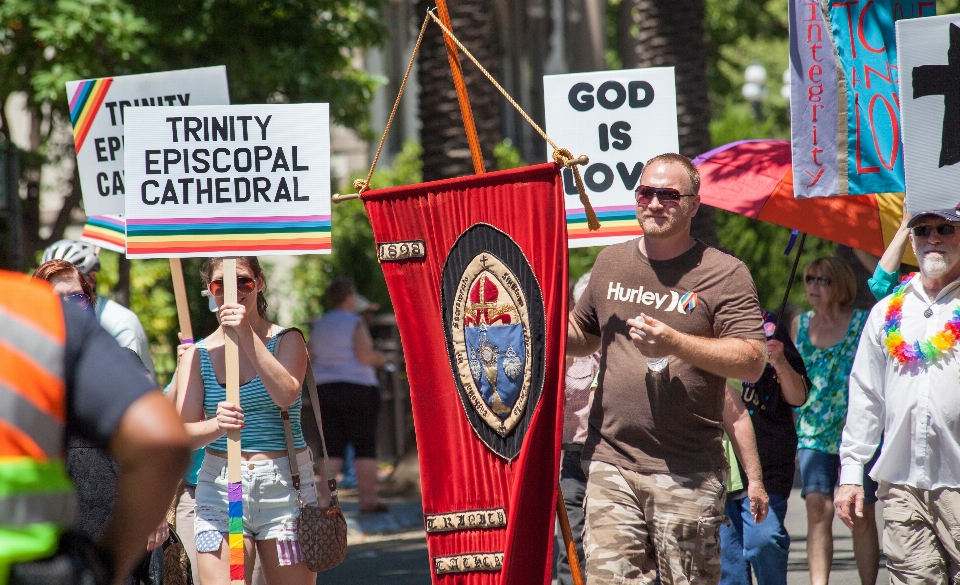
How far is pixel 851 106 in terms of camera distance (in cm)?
561

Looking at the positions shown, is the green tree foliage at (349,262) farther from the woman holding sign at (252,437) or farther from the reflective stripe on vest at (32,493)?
the reflective stripe on vest at (32,493)

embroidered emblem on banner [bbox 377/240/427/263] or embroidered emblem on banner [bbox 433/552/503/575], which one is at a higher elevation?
embroidered emblem on banner [bbox 377/240/427/263]

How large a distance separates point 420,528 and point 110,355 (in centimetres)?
831

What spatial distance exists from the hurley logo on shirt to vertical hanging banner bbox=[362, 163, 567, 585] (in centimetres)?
29

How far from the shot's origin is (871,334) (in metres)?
5.02

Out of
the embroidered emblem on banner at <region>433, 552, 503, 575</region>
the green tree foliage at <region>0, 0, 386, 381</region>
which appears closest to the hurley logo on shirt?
the embroidered emblem on banner at <region>433, 552, 503, 575</region>

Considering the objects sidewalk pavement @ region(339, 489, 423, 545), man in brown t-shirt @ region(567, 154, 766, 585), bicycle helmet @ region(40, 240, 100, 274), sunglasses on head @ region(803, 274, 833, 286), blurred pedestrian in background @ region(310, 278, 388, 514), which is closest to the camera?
man in brown t-shirt @ region(567, 154, 766, 585)

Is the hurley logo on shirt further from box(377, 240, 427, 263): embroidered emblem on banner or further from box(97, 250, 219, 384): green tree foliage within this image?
box(97, 250, 219, 384): green tree foliage

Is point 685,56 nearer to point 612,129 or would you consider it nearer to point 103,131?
point 612,129

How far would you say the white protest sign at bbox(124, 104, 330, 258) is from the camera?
5375mm

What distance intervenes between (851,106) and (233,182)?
2788 millimetres

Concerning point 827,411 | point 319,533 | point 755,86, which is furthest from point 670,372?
point 755,86

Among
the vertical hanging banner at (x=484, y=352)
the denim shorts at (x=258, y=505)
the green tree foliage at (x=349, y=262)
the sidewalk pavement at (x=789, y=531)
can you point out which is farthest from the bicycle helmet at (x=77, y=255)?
the green tree foliage at (x=349, y=262)

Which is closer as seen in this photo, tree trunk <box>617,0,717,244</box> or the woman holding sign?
the woman holding sign
